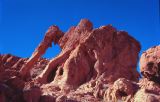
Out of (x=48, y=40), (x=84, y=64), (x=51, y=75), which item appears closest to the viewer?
→ (x=84, y=64)

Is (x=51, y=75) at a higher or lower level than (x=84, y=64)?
higher

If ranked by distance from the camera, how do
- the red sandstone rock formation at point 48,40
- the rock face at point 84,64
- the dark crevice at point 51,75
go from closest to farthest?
1. the rock face at point 84,64
2. the dark crevice at point 51,75
3. the red sandstone rock formation at point 48,40

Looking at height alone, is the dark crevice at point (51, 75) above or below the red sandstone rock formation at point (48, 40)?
below

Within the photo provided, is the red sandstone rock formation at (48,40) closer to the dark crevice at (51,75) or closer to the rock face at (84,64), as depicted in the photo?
the rock face at (84,64)

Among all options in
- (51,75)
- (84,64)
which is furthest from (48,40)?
(84,64)

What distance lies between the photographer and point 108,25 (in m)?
44.2

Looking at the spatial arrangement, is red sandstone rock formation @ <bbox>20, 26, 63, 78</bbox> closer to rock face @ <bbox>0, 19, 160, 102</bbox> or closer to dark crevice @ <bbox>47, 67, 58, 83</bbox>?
rock face @ <bbox>0, 19, 160, 102</bbox>

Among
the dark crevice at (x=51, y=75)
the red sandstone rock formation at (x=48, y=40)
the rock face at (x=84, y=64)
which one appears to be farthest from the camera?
the red sandstone rock formation at (x=48, y=40)

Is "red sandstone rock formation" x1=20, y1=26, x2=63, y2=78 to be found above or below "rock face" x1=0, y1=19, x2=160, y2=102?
above

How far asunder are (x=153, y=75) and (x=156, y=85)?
3.99ft

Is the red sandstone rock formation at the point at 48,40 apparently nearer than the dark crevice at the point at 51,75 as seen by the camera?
No

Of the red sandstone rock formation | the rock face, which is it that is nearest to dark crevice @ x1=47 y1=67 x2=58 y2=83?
the rock face

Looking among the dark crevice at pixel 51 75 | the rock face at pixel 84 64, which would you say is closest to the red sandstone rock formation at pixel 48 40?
the rock face at pixel 84 64

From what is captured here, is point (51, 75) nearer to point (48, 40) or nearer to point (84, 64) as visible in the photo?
point (84, 64)
